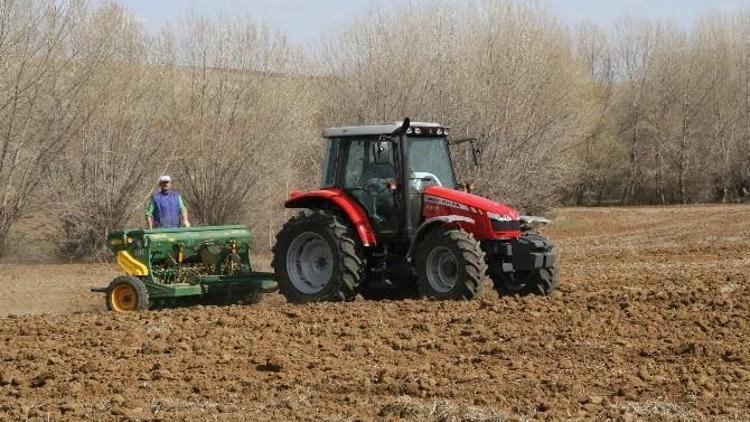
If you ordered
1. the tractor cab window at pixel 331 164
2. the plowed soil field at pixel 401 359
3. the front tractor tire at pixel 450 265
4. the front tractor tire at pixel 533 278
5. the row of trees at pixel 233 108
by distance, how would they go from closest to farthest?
the plowed soil field at pixel 401 359, the front tractor tire at pixel 450 265, the front tractor tire at pixel 533 278, the tractor cab window at pixel 331 164, the row of trees at pixel 233 108

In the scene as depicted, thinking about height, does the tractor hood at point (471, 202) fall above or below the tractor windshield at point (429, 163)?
below

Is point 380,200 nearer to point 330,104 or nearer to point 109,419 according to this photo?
point 109,419

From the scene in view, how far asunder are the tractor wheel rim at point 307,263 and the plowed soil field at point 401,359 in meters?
0.57

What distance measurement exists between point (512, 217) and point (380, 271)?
145cm

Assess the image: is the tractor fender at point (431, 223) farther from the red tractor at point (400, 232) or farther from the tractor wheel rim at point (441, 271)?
the tractor wheel rim at point (441, 271)

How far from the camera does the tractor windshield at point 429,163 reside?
10758mm

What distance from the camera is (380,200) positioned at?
35.4ft

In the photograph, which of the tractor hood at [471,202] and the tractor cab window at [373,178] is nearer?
the tractor hood at [471,202]

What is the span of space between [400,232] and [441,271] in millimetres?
604

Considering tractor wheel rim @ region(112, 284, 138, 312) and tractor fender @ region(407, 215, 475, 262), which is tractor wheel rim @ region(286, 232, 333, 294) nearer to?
tractor fender @ region(407, 215, 475, 262)

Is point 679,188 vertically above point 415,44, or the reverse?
point 415,44

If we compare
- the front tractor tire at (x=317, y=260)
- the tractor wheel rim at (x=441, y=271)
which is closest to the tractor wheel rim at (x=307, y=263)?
the front tractor tire at (x=317, y=260)

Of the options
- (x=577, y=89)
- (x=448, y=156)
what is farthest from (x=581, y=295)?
(x=577, y=89)

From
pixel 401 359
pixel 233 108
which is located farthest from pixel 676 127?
pixel 401 359
